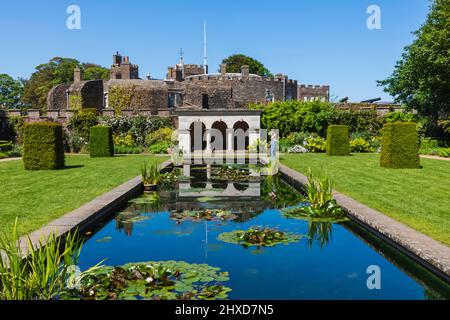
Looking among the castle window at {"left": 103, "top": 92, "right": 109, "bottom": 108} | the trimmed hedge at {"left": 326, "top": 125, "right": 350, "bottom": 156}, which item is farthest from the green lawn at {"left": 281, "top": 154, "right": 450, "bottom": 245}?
the castle window at {"left": 103, "top": 92, "right": 109, "bottom": 108}

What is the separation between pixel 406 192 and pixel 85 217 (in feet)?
21.6

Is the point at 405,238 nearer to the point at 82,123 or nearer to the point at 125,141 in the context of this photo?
the point at 125,141

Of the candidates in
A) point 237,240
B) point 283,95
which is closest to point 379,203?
point 237,240

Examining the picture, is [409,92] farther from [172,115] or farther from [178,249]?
[178,249]

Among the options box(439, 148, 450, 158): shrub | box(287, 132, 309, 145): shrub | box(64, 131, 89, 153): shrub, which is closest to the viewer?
box(439, 148, 450, 158): shrub

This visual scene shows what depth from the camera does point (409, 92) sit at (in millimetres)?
26516

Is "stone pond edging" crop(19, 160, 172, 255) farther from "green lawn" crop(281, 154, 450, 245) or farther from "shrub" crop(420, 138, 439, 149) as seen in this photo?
"shrub" crop(420, 138, 439, 149)

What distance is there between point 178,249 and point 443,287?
3033 mm

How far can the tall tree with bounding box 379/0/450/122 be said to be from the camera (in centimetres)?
2212

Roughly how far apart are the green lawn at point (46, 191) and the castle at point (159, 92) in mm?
15487

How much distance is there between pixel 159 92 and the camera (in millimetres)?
38344

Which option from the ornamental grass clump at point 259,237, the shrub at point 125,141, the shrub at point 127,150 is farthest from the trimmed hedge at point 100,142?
the ornamental grass clump at point 259,237

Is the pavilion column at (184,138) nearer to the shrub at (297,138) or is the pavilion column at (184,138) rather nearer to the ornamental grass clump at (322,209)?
the shrub at (297,138)

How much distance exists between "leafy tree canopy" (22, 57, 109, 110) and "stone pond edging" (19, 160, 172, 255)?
51.0 m
